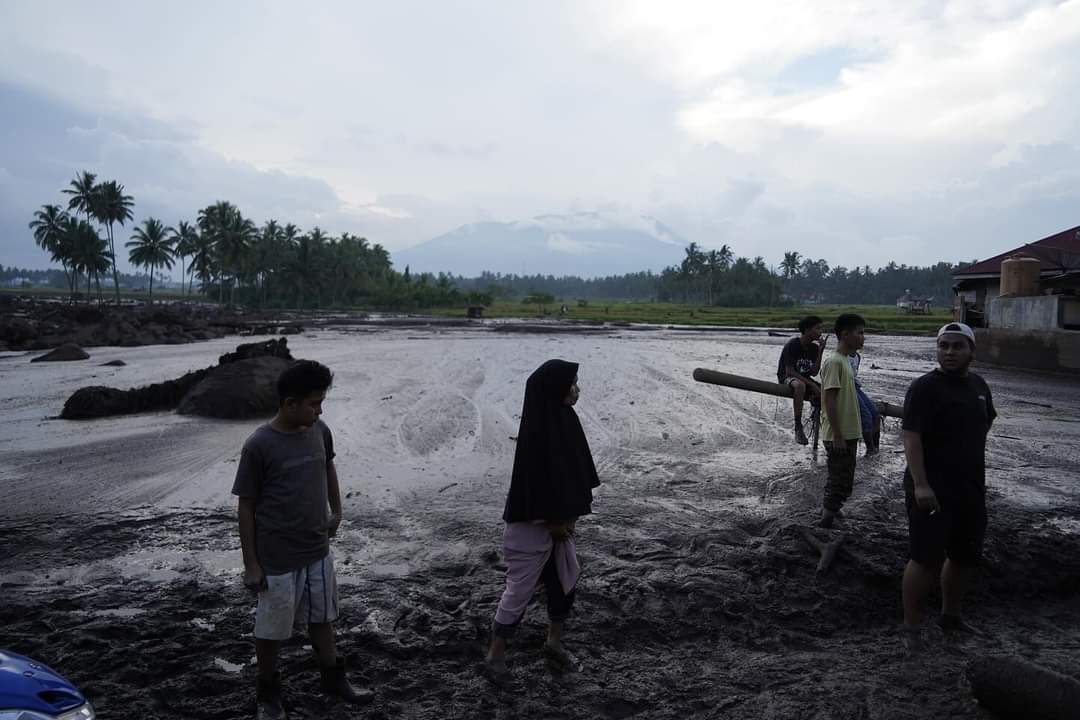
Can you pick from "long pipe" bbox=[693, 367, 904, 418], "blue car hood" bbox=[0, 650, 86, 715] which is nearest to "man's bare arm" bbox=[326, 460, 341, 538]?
"blue car hood" bbox=[0, 650, 86, 715]

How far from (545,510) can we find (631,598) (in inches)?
56.8

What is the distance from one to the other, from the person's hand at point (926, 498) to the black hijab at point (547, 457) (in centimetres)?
176

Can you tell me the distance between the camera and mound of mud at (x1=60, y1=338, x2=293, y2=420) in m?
Result: 11.4

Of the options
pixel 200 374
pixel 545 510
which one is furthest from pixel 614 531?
pixel 200 374

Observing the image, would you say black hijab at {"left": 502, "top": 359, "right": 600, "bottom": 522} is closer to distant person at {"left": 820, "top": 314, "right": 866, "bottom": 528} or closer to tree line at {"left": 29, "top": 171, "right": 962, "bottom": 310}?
distant person at {"left": 820, "top": 314, "right": 866, "bottom": 528}

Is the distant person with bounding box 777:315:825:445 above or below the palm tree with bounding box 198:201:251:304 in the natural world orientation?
below

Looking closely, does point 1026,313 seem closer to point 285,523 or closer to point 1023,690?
point 1023,690

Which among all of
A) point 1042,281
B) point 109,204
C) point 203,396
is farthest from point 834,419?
point 109,204

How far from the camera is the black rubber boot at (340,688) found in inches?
134

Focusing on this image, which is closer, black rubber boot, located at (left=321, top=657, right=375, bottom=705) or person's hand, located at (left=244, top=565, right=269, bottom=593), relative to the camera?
person's hand, located at (left=244, top=565, right=269, bottom=593)

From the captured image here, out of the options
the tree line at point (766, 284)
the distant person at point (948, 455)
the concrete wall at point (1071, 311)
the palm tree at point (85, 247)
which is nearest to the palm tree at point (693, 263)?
the tree line at point (766, 284)

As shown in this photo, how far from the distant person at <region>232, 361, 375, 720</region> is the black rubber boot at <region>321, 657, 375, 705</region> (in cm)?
22

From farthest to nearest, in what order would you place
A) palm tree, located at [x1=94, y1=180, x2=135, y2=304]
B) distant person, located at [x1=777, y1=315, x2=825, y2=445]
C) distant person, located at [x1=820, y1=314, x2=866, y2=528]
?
1. palm tree, located at [x1=94, y1=180, x2=135, y2=304]
2. distant person, located at [x1=777, y1=315, x2=825, y2=445]
3. distant person, located at [x1=820, y1=314, x2=866, y2=528]

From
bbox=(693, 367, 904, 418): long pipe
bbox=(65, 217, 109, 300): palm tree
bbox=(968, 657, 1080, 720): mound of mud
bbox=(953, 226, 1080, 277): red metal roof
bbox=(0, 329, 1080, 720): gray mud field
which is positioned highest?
bbox=(65, 217, 109, 300): palm tree
